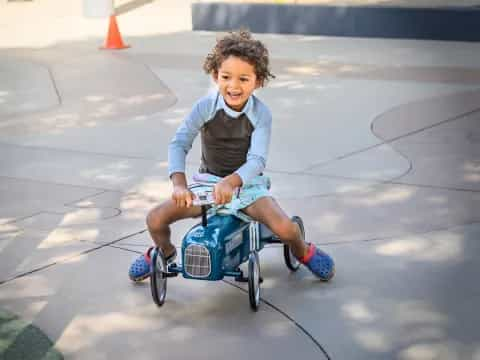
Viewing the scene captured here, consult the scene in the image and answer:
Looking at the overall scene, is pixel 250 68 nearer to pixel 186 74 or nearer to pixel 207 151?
pixel 207 151

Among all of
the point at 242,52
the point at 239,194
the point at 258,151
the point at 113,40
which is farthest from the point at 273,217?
the point at 113,40

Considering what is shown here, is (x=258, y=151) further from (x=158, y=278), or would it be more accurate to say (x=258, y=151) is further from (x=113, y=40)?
(x=113, y=40)

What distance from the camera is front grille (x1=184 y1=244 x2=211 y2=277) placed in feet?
14.3

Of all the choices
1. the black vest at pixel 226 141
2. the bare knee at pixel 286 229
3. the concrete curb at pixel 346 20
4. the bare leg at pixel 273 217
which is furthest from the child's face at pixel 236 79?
the concrete curb at pixel 346 20

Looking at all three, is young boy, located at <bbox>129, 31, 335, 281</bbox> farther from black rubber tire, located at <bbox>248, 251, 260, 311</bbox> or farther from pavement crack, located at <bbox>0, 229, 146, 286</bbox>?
pavement crack, located at <bbox>0, 229, 146, 286</bbox>

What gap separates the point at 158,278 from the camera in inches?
176

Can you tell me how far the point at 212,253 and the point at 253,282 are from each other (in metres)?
0.25

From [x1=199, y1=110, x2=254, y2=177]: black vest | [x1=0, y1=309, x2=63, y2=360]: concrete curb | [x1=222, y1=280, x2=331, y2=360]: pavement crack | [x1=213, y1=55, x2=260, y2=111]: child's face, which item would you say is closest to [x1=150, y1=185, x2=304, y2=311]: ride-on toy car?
[x1=222, y1=280, x2=331, y2=360]: pavement crack

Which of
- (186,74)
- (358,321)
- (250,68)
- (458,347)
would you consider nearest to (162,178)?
(250,68)

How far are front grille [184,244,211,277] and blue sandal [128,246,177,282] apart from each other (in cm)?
41

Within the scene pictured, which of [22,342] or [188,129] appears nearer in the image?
[22,342]

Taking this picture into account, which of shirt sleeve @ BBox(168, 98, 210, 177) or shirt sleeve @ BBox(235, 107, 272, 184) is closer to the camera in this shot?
shirt sleeve @ BBox(235, 107, 272, 184)

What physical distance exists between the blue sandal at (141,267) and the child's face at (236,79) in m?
0.88

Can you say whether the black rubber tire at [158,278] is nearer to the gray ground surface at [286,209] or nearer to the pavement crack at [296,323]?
the gray ground surface at [286,209]
